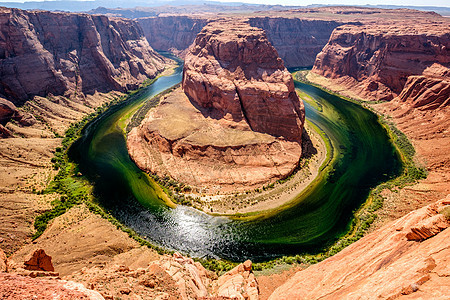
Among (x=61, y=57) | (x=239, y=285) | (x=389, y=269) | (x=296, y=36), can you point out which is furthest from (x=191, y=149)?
(x=296, y=36)

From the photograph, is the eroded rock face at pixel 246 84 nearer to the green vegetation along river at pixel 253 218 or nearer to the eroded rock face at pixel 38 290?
the green vegetation along river at pixel 253 218

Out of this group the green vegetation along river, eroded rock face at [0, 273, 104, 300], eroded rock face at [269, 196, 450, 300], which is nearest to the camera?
eroded rock face at [0, 273, 104, 300]

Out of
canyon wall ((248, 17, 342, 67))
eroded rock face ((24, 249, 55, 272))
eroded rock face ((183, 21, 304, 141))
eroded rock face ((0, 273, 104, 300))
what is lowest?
eroded rock face ((24, 249, 55, 272))

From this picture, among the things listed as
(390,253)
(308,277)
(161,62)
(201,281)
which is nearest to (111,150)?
(201,281)

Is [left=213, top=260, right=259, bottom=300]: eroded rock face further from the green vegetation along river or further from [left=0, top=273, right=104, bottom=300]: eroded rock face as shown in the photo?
[left=0, top=273, right=104, bottom=300]: eroded rock face

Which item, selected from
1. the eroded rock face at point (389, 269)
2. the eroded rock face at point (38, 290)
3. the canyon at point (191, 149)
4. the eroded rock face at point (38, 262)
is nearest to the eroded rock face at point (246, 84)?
the canyon at point (191, 149)

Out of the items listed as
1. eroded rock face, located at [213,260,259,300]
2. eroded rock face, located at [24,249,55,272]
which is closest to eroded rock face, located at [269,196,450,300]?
eroded rock face, located at [213,260,259,300]

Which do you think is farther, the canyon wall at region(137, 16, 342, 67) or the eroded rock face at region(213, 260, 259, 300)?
the canyon wall at region(137, 16, 342, 67)

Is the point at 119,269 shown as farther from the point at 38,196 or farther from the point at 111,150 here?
the point at 111,150
